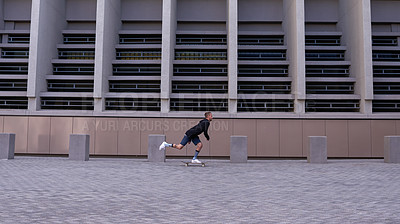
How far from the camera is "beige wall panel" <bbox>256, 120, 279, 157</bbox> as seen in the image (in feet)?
64.7

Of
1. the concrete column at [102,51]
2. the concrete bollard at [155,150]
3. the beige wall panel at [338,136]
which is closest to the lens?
the concrete bollard at [155,150]

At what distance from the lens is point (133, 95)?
68.1 feet

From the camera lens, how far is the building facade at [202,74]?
65.0ft

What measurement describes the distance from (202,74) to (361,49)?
10.1 metres

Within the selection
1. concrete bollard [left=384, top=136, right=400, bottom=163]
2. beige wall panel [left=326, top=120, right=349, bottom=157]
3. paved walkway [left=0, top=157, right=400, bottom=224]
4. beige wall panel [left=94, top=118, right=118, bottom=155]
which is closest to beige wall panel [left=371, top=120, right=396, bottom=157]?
beige wall panel [left=326, top=120, right=349, bottom=157]

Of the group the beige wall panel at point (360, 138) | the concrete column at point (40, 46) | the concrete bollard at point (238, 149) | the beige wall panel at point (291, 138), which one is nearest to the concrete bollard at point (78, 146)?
the concrete column at point (40, 46)

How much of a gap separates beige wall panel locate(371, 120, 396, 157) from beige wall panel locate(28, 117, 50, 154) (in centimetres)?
1974

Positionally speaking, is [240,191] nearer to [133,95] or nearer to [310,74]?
[133,95]

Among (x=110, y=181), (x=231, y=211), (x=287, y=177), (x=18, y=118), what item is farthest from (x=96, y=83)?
(x=231, y=211)

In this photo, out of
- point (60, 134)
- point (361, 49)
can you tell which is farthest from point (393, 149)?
point (60, 134)

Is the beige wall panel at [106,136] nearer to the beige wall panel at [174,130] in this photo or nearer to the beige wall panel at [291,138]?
the beige wall panel at [174,130]

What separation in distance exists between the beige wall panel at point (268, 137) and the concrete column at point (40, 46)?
13964mm

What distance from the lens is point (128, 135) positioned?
19938mm

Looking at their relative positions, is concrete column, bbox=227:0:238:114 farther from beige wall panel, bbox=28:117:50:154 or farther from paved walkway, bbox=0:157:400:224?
beige wall panel, bbox=28:117:50:154
